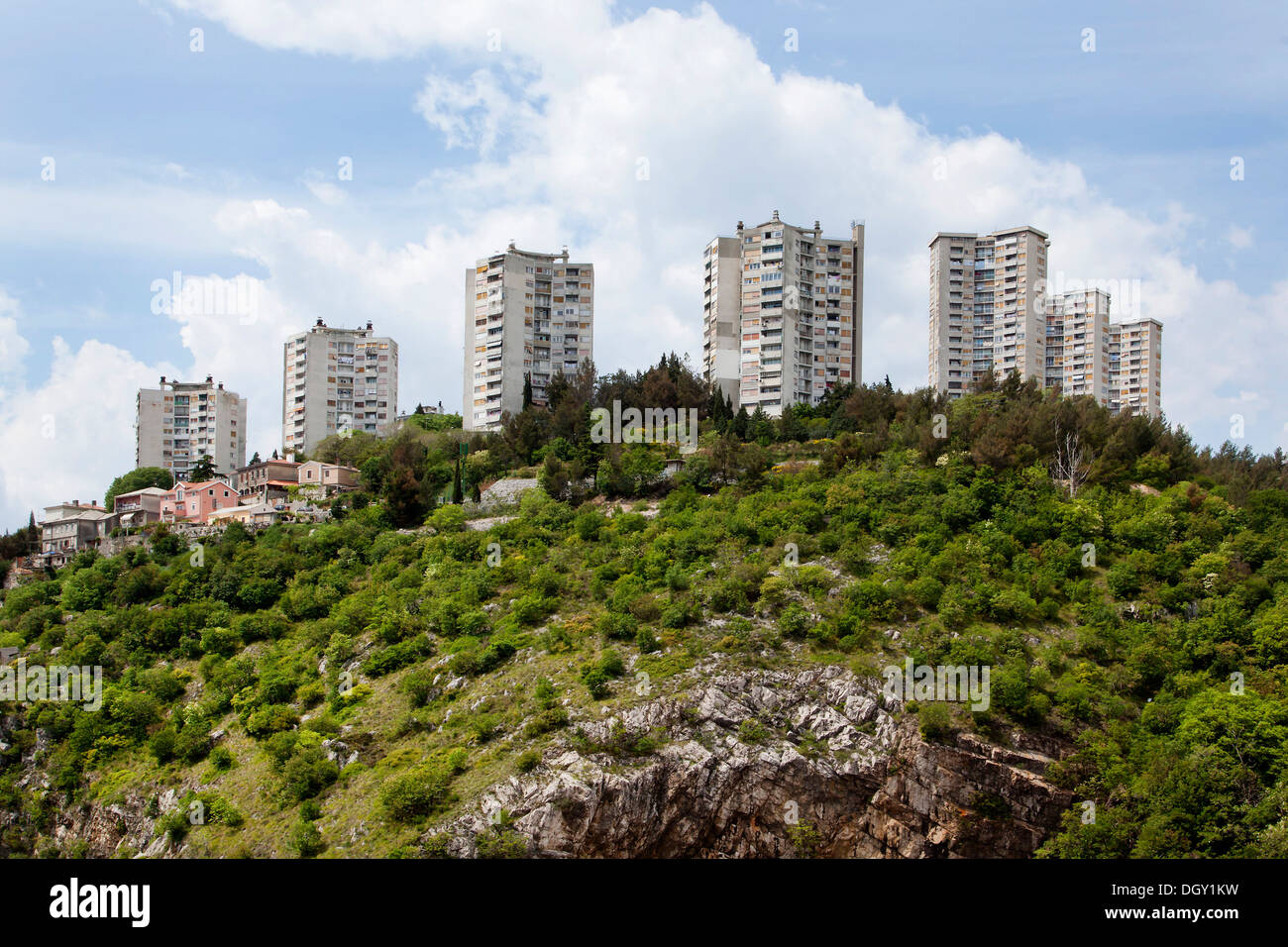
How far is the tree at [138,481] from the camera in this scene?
67.8 metres

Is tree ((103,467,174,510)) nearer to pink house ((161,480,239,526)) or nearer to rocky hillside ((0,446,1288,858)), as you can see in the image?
pink house ((161,480,239,526))

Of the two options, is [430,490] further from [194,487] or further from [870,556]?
[870,556]

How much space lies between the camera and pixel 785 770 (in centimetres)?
2548

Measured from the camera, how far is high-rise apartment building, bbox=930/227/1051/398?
68812mm

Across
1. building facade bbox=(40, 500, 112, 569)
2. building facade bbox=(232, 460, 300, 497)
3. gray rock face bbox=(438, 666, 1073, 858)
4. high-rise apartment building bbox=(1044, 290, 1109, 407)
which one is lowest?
gray rock face bbox=(438, 666, 1073, 858)

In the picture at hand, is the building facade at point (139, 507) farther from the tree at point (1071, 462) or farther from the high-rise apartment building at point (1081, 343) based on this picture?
the high-rise apartment building at point (1081, 343)

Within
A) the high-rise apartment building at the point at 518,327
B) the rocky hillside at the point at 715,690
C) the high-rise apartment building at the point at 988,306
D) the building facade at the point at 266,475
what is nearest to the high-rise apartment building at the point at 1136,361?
the high-rise apartment building at the point at 988,306

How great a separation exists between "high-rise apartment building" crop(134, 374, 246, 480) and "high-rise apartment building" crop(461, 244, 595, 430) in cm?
2526

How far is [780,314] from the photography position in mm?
62125

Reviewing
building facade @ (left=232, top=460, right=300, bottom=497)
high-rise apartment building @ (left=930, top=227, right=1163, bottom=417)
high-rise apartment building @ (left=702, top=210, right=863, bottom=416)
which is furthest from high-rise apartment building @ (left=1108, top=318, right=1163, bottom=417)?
building facade @ (left=232, top=460, right=300, bottom=497)

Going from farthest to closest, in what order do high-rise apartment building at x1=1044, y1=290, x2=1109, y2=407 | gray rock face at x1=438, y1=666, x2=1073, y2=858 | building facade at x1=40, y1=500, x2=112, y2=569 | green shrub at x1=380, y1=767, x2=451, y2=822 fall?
high-rise apartment building at x1=1044, y1=290, x2=1109, y2=407, building facade at x1=40, y1=500, x2=112, y2=569, gray rock face at x1=438, y1=666, x2=1073, y2=858, green shrub at x1=380, y1=767, x2=451, y2=822

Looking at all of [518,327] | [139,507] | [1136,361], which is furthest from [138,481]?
[1136,361]

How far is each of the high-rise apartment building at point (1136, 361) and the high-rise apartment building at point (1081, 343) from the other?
Result: 22.8 feet

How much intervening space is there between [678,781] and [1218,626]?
14.5 meters
